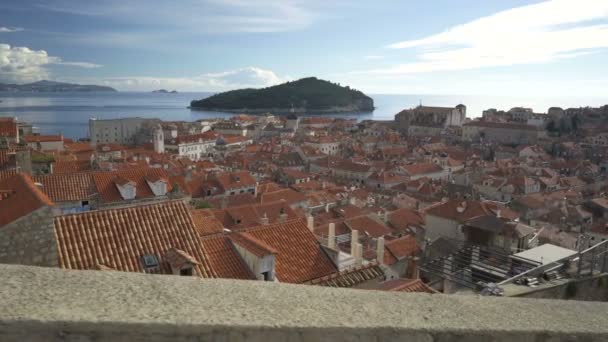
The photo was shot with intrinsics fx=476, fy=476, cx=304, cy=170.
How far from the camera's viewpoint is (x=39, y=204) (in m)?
5.81

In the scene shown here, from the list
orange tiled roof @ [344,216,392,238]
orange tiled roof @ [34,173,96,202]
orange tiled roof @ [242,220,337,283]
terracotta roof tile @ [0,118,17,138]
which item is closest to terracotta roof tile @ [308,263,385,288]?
orange tiled roof @ [242,220,337,283]

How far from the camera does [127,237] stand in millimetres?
7461

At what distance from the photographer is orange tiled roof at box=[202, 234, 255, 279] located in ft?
28.5

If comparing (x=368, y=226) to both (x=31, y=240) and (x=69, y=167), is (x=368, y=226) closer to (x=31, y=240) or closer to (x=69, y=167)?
(x=69, y=167)

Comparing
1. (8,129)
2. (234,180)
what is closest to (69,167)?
(8,129)

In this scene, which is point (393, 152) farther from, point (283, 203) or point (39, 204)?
point (39, 204)

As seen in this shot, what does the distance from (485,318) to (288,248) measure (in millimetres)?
7839

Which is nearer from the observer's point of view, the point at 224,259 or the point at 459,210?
the point at 224,259

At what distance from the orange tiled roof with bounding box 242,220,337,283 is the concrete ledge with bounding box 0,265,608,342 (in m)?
6.78

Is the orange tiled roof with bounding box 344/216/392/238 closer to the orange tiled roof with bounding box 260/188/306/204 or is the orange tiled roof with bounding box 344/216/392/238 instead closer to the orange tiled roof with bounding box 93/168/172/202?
the orange tiled roof with bounding box 260/188/306/204

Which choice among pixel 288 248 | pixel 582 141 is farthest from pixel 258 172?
pixel 582 141

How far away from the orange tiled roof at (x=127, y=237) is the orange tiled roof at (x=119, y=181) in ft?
30.0

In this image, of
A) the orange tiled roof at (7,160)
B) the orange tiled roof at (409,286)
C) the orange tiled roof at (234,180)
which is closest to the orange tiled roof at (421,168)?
the orange tiled roof at (234,180)

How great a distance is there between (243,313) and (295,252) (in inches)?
315
